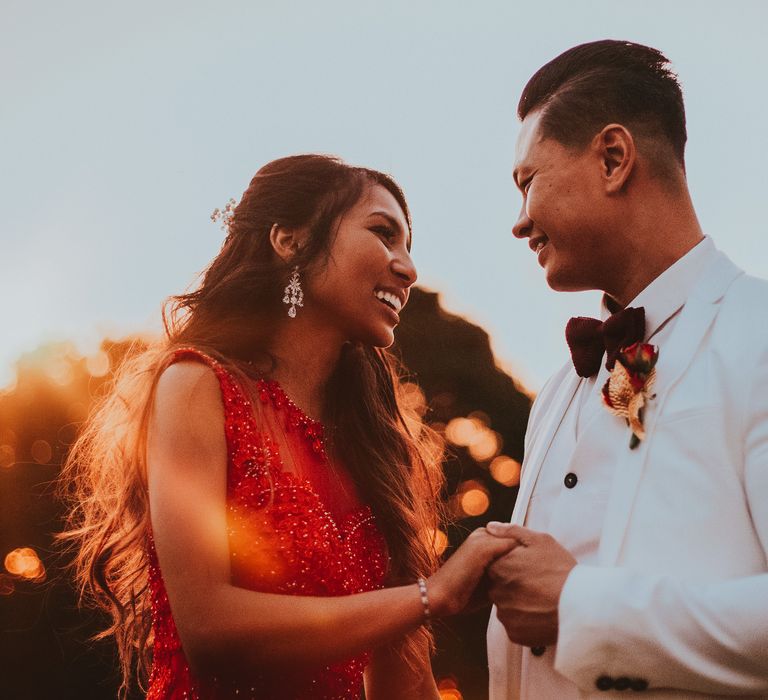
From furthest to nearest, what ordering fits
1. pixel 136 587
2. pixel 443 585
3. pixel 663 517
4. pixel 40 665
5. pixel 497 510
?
pixel 497 510 < pixel 40 665 < pixel 136 587 < pixel 443 585 < pixel 663 517

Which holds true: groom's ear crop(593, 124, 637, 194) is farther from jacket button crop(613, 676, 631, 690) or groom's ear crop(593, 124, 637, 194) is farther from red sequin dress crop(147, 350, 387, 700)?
jacket button crop(613, 676, 631, 690)

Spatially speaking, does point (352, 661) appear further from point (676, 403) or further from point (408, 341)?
point (408, 341)

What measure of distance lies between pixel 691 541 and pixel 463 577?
90cm

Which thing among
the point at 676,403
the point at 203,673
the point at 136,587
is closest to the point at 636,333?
the point at 676,403

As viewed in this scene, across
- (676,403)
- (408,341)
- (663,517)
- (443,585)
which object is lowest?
(408,341)

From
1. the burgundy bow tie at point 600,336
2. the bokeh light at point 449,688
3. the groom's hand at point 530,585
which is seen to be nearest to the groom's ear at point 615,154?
the burgundy bow tie at point 600,336

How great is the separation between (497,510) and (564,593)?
14.5 m

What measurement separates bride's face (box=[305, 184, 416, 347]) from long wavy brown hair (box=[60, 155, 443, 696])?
0.29 ft

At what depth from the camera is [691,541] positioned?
2852mm

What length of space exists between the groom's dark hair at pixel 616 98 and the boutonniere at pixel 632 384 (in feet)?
3.10

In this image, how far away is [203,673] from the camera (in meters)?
3.56

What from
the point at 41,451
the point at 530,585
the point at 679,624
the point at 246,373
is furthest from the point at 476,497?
the point at 679,624

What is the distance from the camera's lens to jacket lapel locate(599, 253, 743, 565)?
2971 millimetres

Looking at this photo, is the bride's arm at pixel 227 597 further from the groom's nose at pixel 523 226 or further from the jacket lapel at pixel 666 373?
the groom's nose at pixel 523 226
